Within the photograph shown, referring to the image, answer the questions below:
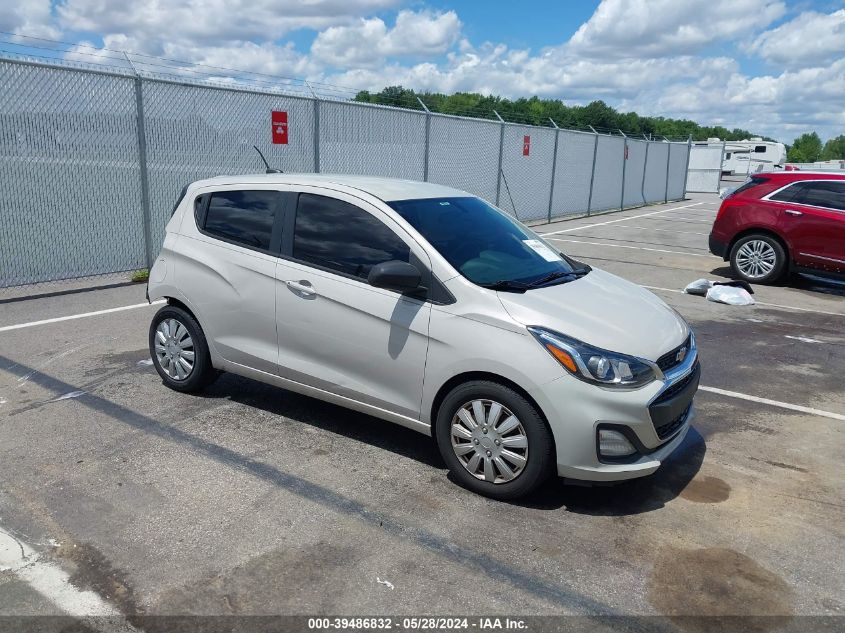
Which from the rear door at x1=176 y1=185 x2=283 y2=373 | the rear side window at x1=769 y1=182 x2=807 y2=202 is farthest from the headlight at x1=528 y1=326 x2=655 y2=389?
the rear side window at x1=769 y1=182 x2=807 y2=202

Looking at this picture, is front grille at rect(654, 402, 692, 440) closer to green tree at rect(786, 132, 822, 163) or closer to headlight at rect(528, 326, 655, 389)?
headlight at rect(528, 326, 655, 389)

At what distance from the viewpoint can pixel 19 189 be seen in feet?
28.4

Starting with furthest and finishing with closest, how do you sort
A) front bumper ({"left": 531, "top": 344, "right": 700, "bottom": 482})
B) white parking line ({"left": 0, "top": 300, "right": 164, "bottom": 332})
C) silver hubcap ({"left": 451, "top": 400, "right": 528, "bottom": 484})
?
white parking line ({"left": 0, "top": 300, "right": 164, "bottom": 332}) → silver hubcap ({"left": 451, "top": 400, "right": 528, "bottom": 484}) → front bumper ({"left": 531, "top": 344, "right": 700, "bottom": 482})

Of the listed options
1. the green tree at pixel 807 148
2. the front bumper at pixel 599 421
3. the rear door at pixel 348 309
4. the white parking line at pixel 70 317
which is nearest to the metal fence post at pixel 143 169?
the white parking line at pixel 70 317

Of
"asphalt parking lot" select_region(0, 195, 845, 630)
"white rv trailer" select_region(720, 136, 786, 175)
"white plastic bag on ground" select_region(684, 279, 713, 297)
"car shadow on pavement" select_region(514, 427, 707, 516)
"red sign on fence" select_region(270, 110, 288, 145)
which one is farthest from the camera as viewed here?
"white rv trailer" select_region(720, 136, 786, 175)

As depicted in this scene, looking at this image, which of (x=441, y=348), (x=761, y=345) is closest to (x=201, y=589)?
(x=441, y=348)

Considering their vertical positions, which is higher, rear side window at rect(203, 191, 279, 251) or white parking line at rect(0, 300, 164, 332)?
rear side window at rect(203, 191, 279, 251)

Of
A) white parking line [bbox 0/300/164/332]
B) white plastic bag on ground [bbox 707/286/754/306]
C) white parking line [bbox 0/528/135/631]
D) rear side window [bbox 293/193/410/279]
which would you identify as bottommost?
white parking line [bbox 0/300/164/332]

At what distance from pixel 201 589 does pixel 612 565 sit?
1.85 m

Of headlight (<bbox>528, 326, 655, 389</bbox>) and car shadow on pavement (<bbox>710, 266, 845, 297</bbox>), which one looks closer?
headlight (<bbox>528, 326, 655, 389</bbox>)

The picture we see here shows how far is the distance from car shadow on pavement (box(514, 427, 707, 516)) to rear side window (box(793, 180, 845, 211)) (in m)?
7.40

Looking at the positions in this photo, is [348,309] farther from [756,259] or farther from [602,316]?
[756,259]

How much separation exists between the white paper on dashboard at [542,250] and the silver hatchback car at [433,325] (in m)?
0.02

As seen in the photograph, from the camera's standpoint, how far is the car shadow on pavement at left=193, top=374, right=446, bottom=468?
4.57 meters
